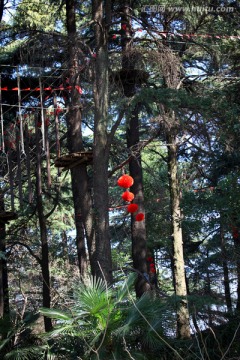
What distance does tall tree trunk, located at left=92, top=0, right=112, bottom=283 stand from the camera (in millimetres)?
10703

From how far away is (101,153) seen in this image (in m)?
11.3

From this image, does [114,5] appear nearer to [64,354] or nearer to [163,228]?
[163,228]

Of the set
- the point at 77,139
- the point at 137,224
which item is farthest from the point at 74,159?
the point at 137,224

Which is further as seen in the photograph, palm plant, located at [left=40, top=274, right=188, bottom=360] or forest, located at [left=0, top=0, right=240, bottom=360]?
forest, located at [left=0, top=0, right=240, bottom=360]

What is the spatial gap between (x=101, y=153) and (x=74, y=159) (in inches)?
24.0

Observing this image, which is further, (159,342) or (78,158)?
(78,158)

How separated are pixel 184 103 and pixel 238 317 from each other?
4701mm

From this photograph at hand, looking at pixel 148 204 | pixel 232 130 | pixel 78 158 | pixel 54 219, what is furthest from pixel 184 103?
pixel 54 219

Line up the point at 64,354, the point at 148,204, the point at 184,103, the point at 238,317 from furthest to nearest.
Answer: the point at 148,204
the point at 184,103
the point at 238,317
the point at 64,354

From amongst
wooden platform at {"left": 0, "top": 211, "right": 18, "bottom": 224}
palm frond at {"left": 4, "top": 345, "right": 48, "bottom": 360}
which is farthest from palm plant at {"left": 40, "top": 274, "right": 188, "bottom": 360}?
wooden platform at {"left": 0, "top": 211, "right": 18, "bottom": 224}

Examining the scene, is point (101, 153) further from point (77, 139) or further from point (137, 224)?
point (137, 224)

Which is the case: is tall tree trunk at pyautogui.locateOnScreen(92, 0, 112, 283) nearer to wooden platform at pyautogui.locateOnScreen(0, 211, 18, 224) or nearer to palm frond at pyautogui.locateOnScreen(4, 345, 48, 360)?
palm frond at pyautogui.locateOnScreen(4, 345, 48, 360)

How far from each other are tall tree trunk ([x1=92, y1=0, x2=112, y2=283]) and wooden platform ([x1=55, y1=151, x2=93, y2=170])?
0.94ft

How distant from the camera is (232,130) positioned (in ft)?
39.6
